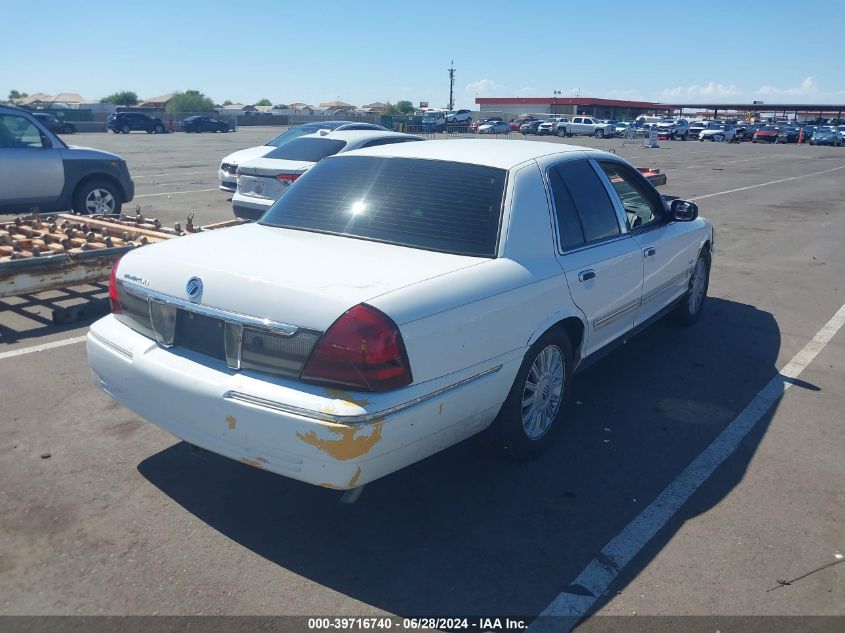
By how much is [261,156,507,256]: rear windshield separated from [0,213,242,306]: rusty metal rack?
2.71 m

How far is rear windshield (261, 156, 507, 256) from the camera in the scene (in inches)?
153

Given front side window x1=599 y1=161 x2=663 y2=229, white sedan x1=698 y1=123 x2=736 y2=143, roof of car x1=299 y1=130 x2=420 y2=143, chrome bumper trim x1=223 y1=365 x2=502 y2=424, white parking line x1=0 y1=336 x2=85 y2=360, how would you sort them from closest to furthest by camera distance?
chrome bumper trim x1=223 y1=365 x2=502 y2=424 → front side window x1=599 y1=161 x2=663 y2=229 → white parking line x1=0 y1=336 x2=85 y2=360 → roof of car x1=299 y1=130 x2=420 y2=143 → white sedan x1=698 y1=123 x2=736 y2=143

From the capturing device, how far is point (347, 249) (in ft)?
12.5

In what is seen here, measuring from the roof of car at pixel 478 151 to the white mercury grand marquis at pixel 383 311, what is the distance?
0.02 meters

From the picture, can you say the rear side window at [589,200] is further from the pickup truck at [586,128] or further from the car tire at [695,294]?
the pickup truck at [586,128]

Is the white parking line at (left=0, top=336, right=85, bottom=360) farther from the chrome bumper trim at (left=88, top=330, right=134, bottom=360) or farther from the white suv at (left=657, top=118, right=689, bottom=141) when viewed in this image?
the white suv at (left=657, top=118, right=689, bottom=141)

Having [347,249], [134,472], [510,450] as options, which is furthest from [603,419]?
[134,472]

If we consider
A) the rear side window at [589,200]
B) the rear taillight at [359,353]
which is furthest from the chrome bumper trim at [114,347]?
the rear side window at [589,200]

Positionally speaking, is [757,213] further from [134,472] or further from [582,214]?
[134,472]

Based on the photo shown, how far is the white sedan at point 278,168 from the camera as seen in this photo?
420 inches

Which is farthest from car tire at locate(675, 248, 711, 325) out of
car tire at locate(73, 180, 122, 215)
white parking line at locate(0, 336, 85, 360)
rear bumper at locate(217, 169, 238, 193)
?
rear bumper at locate(217, 169, 238, 193)

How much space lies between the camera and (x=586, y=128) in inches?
2367

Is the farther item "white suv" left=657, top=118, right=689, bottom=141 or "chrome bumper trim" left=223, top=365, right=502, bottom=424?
"white suv" left=657, top=118, right=689, bottom=141

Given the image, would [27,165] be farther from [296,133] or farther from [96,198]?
[296,133]
